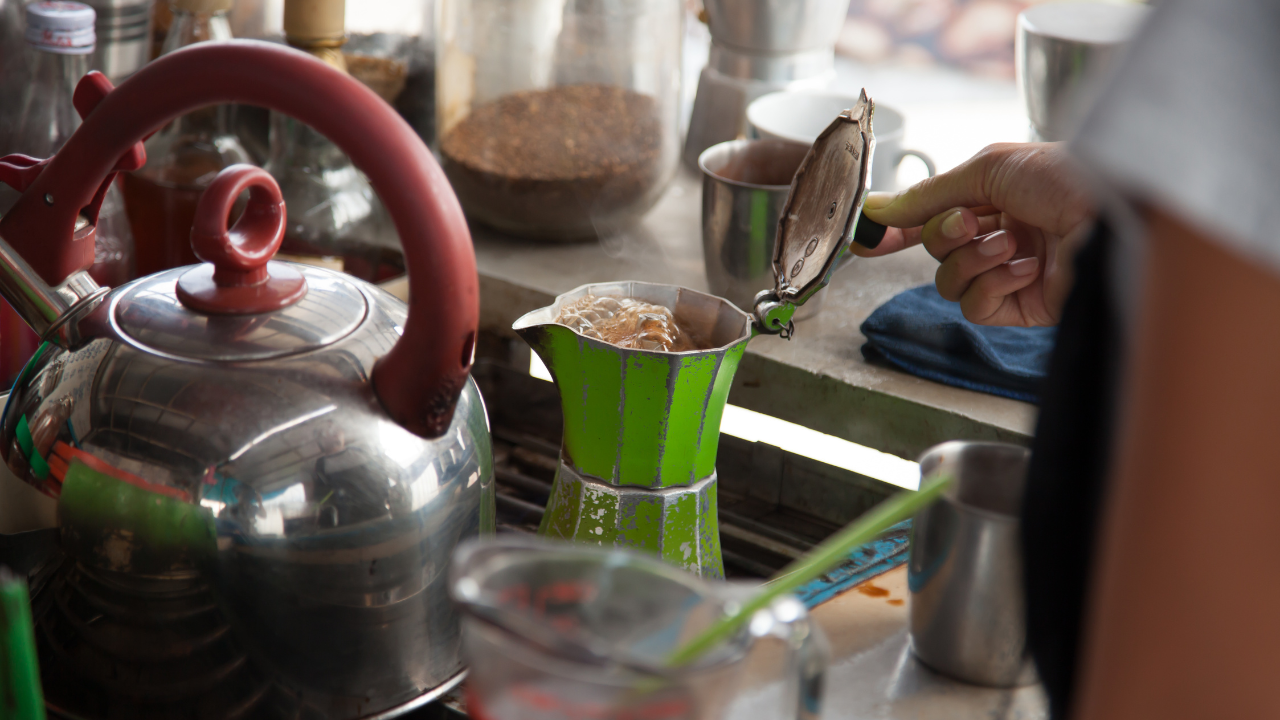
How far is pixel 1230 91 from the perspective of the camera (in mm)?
258

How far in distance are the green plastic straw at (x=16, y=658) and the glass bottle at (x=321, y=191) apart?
64 centimetres

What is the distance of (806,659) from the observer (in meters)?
0.41

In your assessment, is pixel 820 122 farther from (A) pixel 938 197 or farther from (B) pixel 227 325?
(B) pixel 227 325

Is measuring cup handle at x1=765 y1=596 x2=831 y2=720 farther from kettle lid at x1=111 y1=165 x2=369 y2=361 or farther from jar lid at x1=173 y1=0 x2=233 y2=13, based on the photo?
jar lid at x1=173 y1=0 x2=233 y2=13

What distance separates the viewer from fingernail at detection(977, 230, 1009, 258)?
833 mm

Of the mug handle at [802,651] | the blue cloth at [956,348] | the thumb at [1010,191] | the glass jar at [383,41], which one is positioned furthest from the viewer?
the glass jar at [383,41]

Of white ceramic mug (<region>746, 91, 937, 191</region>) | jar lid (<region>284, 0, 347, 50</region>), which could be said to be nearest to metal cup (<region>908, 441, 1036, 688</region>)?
white ceramic mug (<region>746, 91, 937, 191</region>)

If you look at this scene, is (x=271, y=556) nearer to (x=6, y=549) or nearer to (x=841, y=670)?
(x=6, y=549)

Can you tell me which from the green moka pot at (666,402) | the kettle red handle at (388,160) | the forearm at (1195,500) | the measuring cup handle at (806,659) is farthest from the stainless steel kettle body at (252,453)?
the forearm at (1195,500)

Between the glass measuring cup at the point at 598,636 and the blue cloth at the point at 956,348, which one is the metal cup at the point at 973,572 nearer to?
the glass measuring cup at the point at 598,636

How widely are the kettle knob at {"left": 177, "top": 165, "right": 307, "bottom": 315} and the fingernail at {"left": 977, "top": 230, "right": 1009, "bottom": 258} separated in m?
0.52

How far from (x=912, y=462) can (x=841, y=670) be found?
375 millimetres

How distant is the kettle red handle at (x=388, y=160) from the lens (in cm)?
51

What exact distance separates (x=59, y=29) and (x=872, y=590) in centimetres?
78
